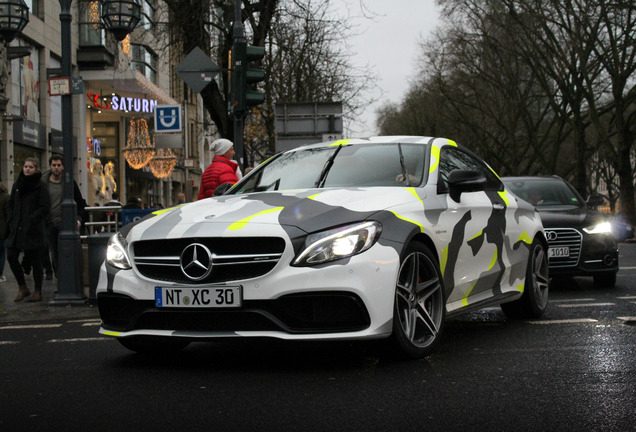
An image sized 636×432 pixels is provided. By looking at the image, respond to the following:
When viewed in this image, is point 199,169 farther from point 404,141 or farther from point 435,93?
point 404,141

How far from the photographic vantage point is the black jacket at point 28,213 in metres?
11.3

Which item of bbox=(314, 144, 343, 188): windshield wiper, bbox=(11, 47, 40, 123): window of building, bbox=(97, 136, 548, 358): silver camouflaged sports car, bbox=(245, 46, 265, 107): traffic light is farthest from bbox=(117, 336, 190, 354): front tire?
bbox=(11, 47, 40, 123): window of building

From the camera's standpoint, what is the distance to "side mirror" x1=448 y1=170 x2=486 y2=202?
6426mm

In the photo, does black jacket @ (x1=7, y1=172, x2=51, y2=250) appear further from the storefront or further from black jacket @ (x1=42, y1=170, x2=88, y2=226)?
the storefront

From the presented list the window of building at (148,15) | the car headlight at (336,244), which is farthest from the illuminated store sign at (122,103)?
the car headlight at (336,244)

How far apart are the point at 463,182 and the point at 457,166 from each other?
2.45 ft

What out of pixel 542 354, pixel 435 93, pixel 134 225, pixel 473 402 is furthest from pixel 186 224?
pixel 435 93

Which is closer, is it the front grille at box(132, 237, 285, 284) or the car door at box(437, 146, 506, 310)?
the front grille at box(132, 237, 285, 284)

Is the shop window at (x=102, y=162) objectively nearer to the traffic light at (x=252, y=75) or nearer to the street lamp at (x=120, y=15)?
the traffic light at (x=252, y=75)

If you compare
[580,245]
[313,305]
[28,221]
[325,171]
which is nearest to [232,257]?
[313,305]

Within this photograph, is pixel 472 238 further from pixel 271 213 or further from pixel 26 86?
pixel 26 86

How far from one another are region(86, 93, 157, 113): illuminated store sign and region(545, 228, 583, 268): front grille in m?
28.1

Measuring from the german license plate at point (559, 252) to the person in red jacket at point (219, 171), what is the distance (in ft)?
13.0

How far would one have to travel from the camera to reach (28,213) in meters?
11.4
